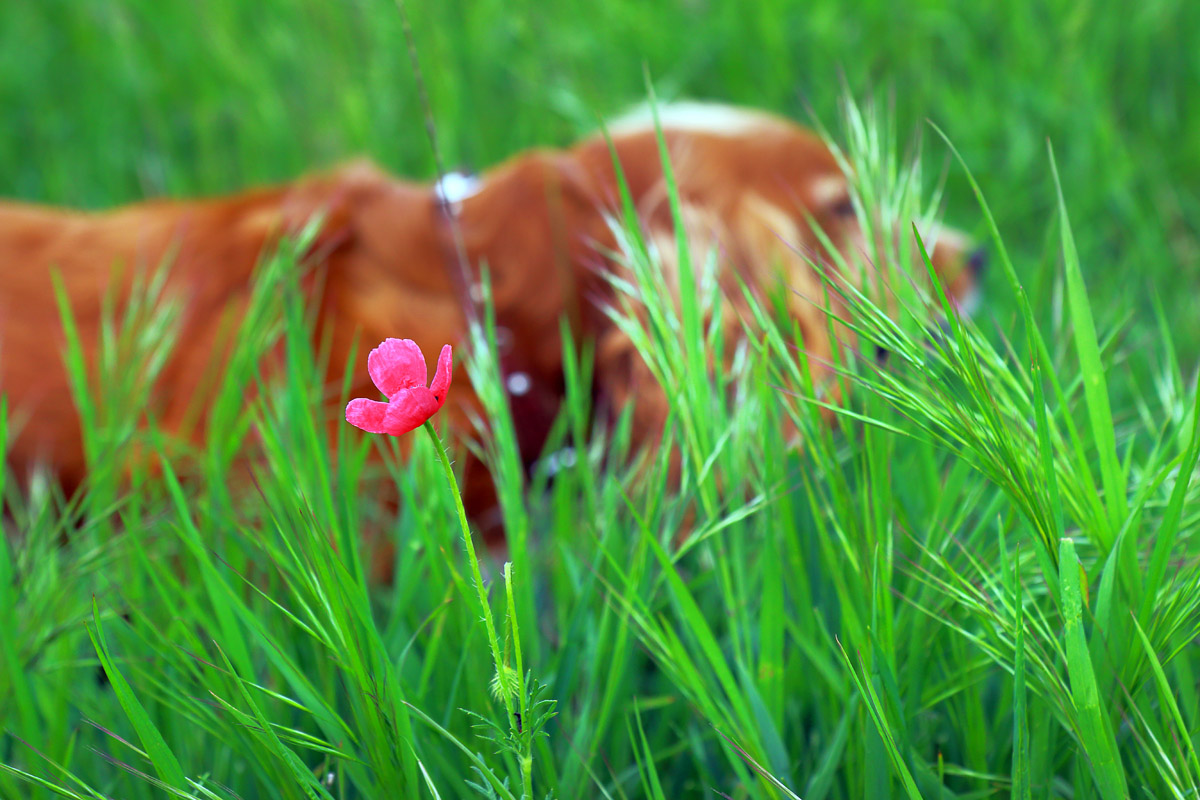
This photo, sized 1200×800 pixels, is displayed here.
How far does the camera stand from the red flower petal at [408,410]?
34 cm

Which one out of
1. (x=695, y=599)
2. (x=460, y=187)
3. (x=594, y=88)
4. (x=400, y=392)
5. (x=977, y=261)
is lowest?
Result: (x=695, y=599)

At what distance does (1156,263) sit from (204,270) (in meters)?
1.64

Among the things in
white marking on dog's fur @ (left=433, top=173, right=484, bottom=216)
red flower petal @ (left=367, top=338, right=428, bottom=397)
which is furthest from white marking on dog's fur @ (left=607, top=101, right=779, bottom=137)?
red flower petal @ (left=367, top=338, right=428, bottom=397)

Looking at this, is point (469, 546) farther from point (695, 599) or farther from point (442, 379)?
point (695, 599)

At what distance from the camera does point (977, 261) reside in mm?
1402

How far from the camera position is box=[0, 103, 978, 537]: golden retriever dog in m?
1.22

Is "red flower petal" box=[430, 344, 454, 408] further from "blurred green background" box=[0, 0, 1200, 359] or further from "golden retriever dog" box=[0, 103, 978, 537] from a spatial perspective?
"blurred green background" box=[0, 0, 1200, 359]

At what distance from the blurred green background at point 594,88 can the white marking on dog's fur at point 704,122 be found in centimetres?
8

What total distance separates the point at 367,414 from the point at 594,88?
1686mm

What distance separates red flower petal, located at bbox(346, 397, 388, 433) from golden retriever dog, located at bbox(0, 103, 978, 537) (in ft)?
2.68

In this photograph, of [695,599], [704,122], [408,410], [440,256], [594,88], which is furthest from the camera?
[594,88]

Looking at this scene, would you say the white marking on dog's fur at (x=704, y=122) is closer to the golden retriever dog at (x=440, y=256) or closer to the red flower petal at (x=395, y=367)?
the golden retriever dog at (x=440, y=256)

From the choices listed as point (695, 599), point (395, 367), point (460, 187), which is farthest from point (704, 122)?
point (395, 367)

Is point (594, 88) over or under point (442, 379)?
over
